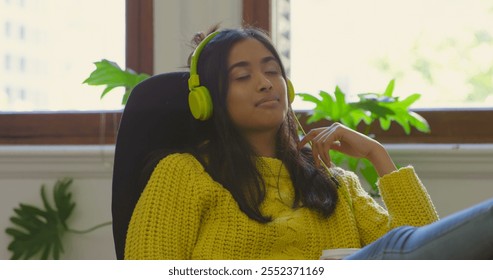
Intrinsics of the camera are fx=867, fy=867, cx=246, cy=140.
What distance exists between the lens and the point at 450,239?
0.91m

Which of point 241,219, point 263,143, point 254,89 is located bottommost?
point 241,219

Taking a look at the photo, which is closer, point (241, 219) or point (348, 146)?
point (241, 219)

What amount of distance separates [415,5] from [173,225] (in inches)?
52.7

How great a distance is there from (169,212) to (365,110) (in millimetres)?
896

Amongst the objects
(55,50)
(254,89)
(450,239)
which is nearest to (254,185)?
(254,89)

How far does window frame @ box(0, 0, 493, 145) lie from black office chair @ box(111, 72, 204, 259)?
920mm

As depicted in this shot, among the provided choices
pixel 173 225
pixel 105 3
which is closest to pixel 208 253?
pixel 173 225

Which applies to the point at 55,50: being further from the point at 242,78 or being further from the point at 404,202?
the point at 404,202

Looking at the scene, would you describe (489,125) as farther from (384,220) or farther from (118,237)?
(118,237)

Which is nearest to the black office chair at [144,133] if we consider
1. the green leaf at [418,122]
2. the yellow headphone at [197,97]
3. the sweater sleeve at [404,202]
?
the yellow headphone at [197,97]

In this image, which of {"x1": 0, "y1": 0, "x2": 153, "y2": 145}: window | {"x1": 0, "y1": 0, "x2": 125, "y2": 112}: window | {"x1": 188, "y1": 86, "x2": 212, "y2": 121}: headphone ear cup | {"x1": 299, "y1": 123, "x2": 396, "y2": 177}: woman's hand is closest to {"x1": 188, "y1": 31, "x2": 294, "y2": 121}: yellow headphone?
{"x1": 188, "y1": 86, "x2": 212, "y2": 121}: headphone ear cup

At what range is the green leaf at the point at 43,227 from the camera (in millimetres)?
2465

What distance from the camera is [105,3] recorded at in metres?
2.62

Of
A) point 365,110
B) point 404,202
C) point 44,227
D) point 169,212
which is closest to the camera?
point 169,212
